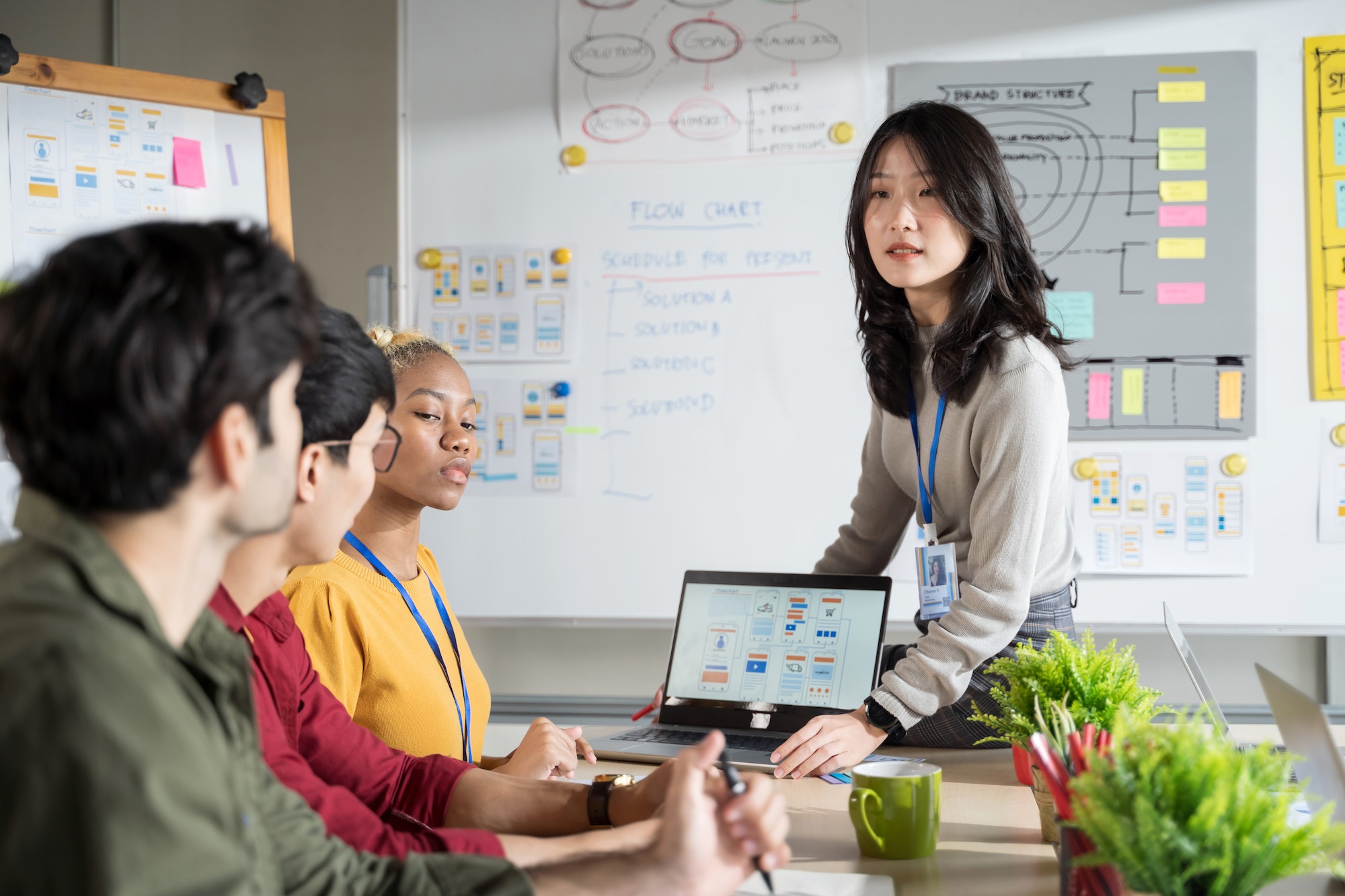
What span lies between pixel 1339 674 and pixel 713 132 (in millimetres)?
2204

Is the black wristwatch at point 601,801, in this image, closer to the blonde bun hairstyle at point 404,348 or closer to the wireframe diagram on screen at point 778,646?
the wireframe diagram on screen at point 778,646

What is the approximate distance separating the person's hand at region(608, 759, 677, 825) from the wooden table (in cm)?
15

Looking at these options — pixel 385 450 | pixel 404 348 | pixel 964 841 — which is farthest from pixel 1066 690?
pixel 404 348

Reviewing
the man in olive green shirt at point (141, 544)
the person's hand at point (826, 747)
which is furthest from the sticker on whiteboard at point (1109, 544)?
the man in olive green shirt at point (141, 544)

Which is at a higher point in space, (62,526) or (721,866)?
(62,526)

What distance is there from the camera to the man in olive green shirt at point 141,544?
1.93ft

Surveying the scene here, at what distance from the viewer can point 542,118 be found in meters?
2.92

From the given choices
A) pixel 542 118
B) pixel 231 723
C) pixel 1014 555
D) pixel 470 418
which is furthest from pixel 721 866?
pixel 542 118

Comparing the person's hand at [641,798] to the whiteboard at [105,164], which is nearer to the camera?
the person's hand at [641,798]

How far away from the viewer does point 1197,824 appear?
2.31 ft

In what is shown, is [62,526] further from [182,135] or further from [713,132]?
[713,132]

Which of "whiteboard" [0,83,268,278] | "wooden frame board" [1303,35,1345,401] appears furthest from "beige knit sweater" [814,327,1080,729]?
"whiteboard" [0,83,268,278]

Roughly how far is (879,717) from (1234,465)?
1.71m

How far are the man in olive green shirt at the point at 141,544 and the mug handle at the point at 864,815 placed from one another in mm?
552
